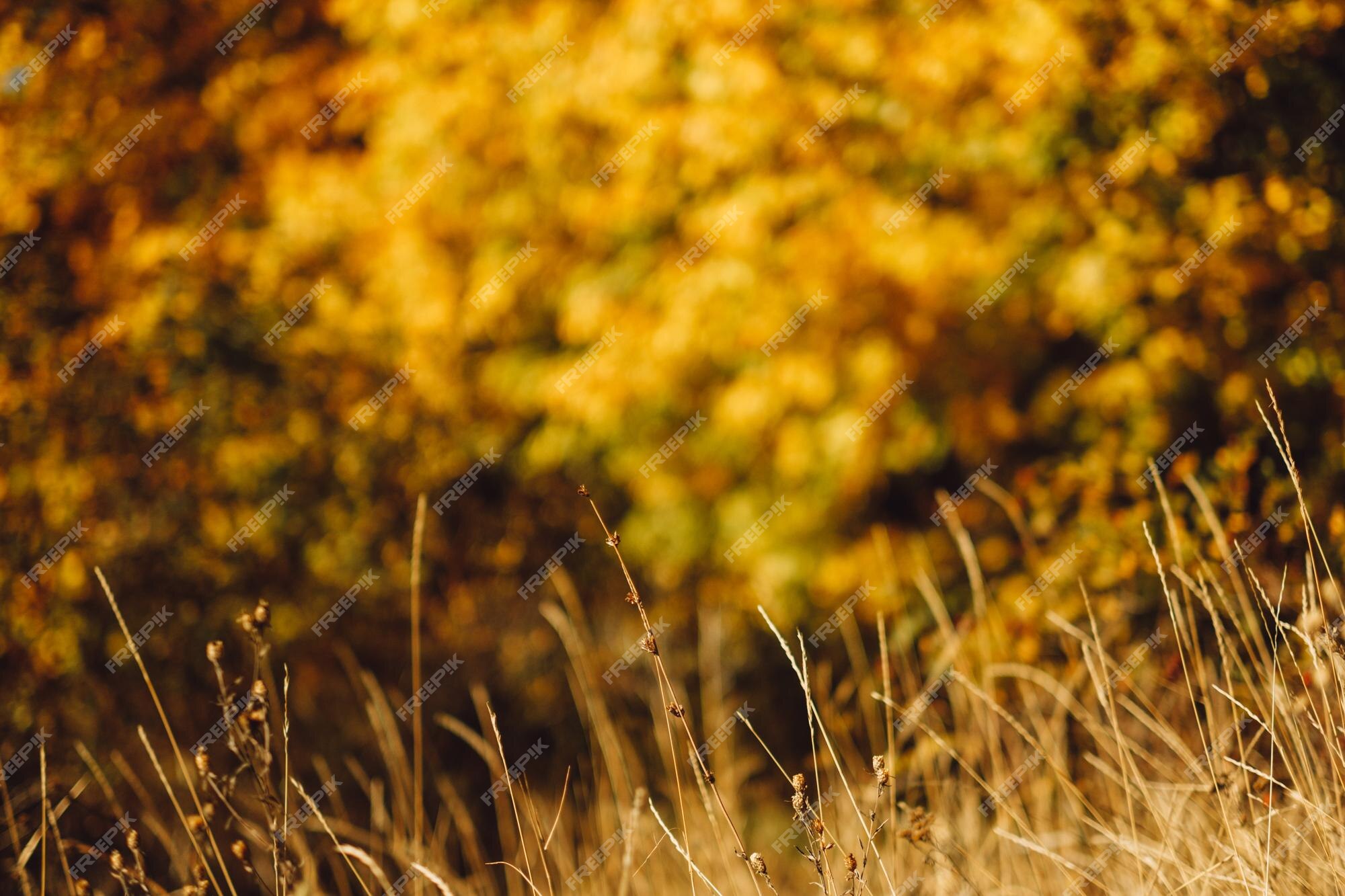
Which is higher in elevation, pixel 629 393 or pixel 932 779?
pixel 629 393

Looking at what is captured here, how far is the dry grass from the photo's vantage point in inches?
57.4

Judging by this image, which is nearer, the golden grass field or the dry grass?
the dry grass

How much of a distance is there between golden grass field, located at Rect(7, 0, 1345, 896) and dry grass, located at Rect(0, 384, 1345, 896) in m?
0.04

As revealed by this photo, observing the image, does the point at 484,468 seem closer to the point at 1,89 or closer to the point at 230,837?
the point at 230,837

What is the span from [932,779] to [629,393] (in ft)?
7.11

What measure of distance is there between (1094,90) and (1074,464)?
4.63 feet

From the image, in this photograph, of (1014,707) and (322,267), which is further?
(322,267)

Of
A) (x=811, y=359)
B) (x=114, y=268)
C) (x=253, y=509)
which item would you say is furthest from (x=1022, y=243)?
(x=114, y=268)

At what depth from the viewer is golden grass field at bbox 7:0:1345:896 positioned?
2881 mm

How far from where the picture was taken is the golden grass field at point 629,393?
9.45ft

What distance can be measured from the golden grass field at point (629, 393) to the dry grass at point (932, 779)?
45 millimetres

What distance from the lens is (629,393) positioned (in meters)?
4.18

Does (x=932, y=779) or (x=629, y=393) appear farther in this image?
(x=629, y=393)

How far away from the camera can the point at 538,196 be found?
452 cm
